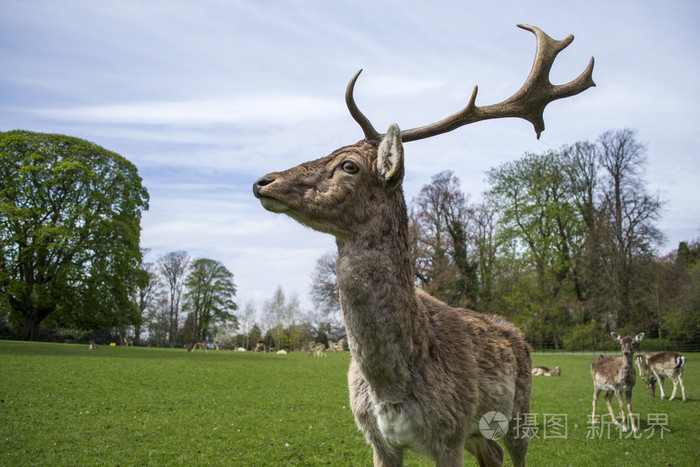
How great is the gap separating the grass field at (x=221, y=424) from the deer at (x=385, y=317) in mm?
4654

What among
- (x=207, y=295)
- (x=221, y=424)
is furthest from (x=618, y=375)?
(x=207, y=295)

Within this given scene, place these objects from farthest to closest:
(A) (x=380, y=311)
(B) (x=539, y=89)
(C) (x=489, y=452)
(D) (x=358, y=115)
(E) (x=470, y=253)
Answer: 1. (E) (x=470, y=253)
2. (C) (x=489, y=452)
3. (B) (x=539, y=89)
4. (D) (x=358, y=115)
5. (A) (x=380, y=311)

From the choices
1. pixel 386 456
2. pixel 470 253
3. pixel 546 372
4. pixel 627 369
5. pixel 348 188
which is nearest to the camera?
pixel 348 188

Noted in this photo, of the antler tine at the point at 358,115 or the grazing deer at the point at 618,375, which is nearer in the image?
the antler tine at the point at 358,115

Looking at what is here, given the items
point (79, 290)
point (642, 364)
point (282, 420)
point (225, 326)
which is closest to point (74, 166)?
point (79, 290)

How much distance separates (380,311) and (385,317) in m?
0.06

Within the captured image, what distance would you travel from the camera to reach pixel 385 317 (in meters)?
3.44

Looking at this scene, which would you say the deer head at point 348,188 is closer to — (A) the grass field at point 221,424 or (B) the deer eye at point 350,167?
(B) the deer eye at point 350,167

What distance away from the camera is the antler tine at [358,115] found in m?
4.19

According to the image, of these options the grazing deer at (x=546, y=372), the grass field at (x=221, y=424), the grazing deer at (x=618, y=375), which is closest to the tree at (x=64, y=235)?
the grass field at (x=221, y=424)

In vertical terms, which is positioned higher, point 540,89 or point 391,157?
point 540,89

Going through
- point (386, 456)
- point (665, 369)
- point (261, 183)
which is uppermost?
point (261, 183)

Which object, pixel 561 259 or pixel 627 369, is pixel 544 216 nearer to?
pixel 561 259

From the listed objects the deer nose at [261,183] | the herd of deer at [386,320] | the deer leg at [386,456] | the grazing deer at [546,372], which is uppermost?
the deer nose at [261,183]
